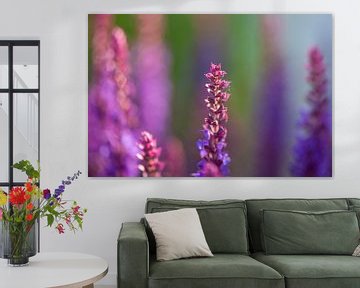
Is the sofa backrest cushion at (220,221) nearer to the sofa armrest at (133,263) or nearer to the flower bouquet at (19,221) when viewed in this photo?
the sofa armrest at (133,263)

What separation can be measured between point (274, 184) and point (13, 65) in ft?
7.67

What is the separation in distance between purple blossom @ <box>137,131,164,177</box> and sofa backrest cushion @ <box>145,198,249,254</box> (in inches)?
13.4

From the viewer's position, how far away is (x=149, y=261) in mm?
3980

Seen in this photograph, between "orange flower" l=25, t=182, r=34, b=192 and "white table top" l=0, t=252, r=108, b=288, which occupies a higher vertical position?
"orange flower" l=25, t=182, r=34, b=192

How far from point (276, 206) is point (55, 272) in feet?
6.12

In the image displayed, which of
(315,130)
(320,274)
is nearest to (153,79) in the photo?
(315,130)

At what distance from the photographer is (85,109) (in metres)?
4.77

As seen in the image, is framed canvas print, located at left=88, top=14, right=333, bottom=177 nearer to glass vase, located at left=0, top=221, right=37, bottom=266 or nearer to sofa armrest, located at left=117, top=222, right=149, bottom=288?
sofa armrest, located at left=117, top=222, right=149, bottom=288

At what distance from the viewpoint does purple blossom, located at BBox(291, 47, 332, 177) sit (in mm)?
4816

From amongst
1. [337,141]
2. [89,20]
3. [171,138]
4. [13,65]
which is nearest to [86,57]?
[89,20]

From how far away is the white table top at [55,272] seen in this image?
306 centimetres

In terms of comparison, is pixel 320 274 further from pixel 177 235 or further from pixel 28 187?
pixel 28 187

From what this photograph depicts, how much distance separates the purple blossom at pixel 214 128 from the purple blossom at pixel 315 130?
23.8 inches

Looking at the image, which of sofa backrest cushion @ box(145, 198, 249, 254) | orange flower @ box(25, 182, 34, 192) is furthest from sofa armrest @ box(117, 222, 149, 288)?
orange flower @ box(25, 182, 34, 192)
